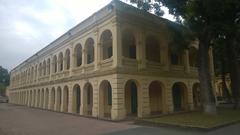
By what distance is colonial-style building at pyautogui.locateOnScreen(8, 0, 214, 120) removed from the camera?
18.0m

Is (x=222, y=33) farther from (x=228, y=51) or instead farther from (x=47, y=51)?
(x=47, y=51)

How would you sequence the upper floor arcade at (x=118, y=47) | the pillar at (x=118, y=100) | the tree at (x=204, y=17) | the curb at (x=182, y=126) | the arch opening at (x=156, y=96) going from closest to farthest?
1. the curb at (x=182, y=126)
2. the tree at (x=204, y=17)
3. the pillar at (x=118, y=100)
4. the upper floor arcade at (x=118, y=47)
5. the arch opening at (x=156, y=96)

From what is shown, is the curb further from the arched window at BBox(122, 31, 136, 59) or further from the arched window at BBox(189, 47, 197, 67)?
the arched window at BBox(189, 47, 197, 67)

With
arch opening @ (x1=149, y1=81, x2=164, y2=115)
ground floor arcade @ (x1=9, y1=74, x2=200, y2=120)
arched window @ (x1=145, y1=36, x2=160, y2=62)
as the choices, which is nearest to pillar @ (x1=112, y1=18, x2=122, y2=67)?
ground floor arcade @ (x1=9, y1=74, x2=200, y2=120)

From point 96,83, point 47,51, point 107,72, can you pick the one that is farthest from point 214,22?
point 47,51

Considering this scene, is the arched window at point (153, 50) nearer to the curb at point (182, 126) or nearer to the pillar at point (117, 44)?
the pillar at point (117, 44)

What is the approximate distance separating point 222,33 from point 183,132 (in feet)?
25.8

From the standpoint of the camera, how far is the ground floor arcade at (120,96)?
688 inches

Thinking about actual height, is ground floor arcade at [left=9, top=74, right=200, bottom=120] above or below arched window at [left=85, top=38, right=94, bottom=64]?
below

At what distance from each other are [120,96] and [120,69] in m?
1.84

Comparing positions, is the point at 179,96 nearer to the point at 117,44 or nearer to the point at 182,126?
the point at 117,44

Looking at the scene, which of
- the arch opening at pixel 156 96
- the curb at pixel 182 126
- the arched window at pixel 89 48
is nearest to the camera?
the curb at pixel 182 126

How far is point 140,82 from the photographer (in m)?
18.6

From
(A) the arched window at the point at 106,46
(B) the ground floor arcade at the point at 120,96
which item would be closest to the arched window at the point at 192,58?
(B) the ground floor arcade at the point at 120,96
